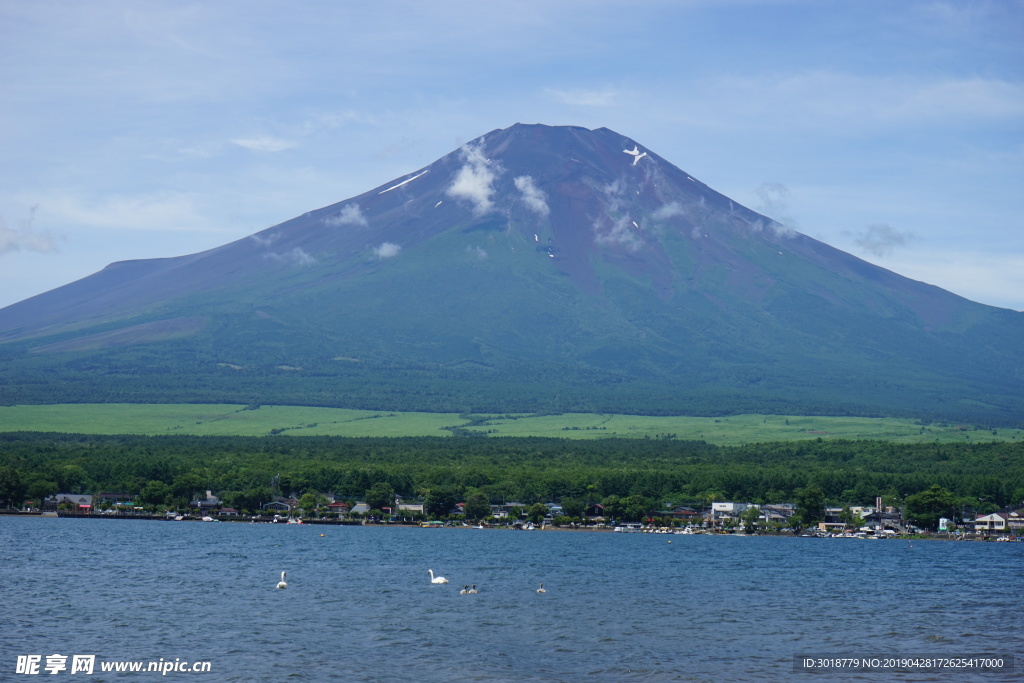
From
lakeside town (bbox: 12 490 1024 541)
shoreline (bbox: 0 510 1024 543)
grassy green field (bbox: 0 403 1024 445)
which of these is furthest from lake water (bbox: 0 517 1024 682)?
grassy green field (bbox: 0 403 1024 445)

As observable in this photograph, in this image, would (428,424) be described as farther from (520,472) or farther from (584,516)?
(584,516)

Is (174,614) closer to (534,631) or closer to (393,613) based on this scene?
(393,613)

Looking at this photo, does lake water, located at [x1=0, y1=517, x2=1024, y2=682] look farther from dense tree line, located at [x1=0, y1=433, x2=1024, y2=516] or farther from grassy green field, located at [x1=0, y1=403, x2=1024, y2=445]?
grassy green field, located at [x1=0, y1=403, x2=1024, y2=445]

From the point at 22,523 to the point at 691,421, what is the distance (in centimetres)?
10484

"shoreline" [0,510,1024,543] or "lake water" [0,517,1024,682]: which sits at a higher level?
"lake water" [0,517,1024,682]

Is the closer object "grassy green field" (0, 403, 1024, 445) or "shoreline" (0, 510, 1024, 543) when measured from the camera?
"shoreline" (0, 510, 1024, 543)

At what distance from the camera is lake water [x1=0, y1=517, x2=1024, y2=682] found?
33.1 metres

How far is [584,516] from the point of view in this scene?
96.3m

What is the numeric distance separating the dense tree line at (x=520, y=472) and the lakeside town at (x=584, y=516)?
130cm

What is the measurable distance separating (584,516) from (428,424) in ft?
236

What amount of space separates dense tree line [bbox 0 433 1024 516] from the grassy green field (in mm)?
22315

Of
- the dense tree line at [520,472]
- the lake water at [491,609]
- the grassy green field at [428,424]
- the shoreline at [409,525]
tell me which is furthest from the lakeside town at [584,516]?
the grassy green field at [428,424]

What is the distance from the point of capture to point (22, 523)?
8581 cm

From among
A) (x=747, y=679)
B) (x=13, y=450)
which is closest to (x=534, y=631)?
(x=747, y=679)
